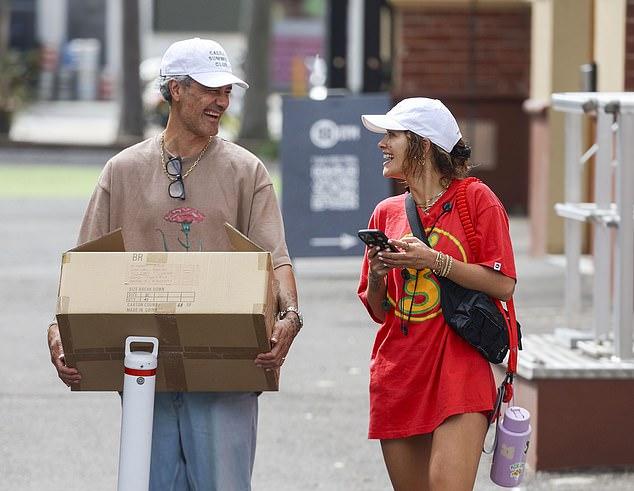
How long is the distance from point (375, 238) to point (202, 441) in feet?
2.47

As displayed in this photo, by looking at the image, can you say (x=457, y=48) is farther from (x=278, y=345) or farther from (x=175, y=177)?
(x=278, y=345)

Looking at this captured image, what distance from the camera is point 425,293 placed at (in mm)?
5109

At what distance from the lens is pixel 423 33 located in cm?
2016

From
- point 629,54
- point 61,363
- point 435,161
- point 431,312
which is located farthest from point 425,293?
point 629,54

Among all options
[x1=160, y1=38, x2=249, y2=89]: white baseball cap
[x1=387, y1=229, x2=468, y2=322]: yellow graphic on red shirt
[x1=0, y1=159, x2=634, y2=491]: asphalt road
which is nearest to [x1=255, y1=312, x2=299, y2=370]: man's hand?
[x1=387, y1=229, x2=468, y2=322]: yellow graphic on red shirt

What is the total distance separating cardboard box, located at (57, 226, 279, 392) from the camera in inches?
182

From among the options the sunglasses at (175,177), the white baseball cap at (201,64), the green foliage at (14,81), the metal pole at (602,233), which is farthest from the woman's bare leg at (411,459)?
the green foliage at (14,81)

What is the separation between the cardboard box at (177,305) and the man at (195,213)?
18cm

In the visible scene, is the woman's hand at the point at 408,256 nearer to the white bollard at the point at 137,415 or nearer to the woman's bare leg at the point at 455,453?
the woman's bare leg at the point at 455,453

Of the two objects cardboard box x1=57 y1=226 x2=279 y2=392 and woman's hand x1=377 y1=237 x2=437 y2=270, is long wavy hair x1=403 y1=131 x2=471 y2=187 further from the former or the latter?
cardboard box x1=57 y1=226 x2=279 y2=392

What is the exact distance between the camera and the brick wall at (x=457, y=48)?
20.1m

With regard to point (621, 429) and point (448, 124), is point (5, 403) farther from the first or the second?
point (448, 124)

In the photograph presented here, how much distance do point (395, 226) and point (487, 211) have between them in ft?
0.99

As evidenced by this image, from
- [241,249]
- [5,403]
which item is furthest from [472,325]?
[5,403]
